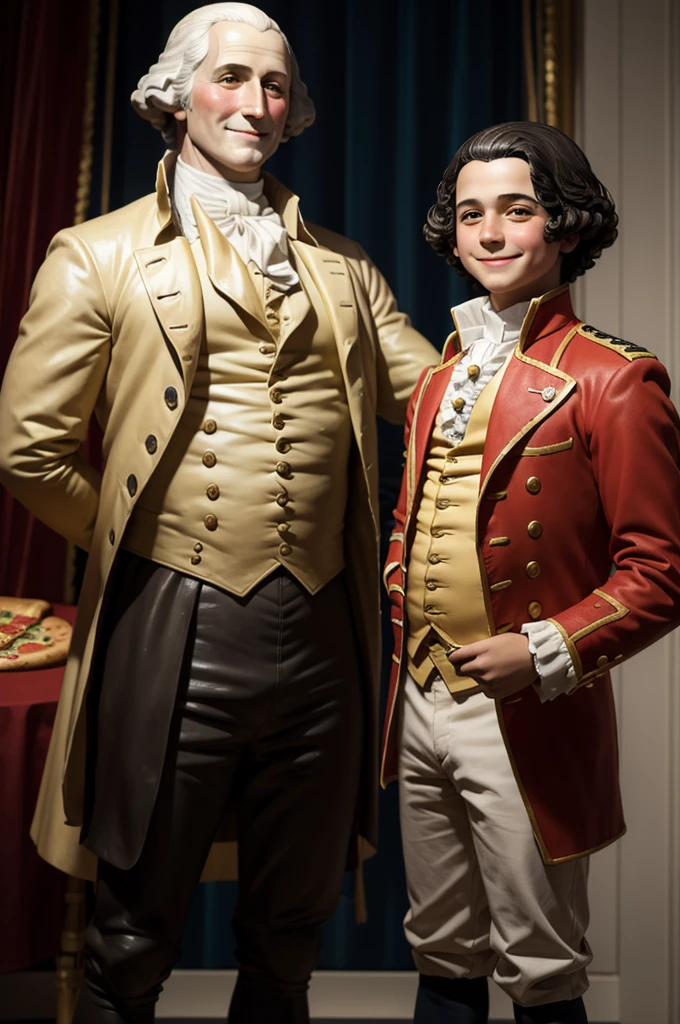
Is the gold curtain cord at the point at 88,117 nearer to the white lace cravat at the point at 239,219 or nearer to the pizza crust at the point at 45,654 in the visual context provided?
the white lace cravat at the point at 239,219

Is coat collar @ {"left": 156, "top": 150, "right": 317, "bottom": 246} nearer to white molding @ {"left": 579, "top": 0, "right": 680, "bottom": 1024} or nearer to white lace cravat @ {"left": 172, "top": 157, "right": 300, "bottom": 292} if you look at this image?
white lace cravat @ {"left": 172, "top": 157, "right": 300, "bottom": 292}

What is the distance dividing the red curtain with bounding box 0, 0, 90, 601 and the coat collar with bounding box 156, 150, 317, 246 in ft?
2.20

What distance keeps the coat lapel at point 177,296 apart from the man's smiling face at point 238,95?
0.19m

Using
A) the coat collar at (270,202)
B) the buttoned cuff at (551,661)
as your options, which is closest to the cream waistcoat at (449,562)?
the buttoned cuff at (551,661)

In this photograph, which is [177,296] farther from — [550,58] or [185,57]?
[550,58]

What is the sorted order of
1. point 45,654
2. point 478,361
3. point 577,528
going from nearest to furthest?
point 577,528 < point 478,361 < point 45,654

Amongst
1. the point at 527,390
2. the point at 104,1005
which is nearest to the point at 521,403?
the point at 527,390

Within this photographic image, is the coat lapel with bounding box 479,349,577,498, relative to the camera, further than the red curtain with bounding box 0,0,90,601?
No

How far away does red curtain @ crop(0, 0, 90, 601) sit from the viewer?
273cm

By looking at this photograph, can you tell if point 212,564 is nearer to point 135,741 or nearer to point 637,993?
point 135,741

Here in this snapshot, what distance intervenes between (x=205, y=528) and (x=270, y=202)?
A: 2.22 feet

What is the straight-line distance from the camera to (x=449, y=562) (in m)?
1.80

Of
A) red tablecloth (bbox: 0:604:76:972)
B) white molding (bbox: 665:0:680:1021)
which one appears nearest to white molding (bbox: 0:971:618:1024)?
white molding (bbox: 665:0:680:1021)

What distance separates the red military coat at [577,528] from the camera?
1.66 metres
